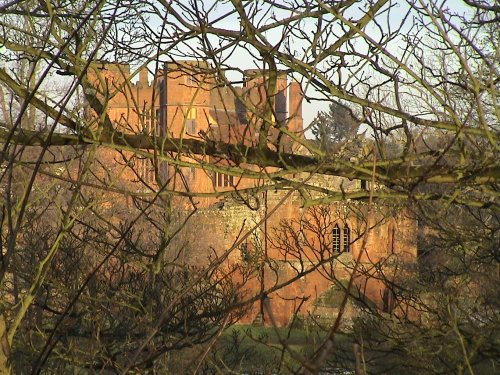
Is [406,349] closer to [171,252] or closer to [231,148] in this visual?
[231,148]

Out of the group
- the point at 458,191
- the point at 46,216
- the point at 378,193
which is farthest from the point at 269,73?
the point at 46,216

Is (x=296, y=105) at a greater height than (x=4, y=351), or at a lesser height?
greater

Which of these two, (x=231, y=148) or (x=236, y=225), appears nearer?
(x=231, y=148)

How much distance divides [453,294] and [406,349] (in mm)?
856

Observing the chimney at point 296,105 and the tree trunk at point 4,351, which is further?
the chimney at point 296,105

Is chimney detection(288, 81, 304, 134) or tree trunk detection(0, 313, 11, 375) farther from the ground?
chimney detection(288, 81, 304, 134)

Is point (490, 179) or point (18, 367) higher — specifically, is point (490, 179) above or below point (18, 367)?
above

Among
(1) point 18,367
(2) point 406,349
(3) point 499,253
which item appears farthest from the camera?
(1) point 18,367

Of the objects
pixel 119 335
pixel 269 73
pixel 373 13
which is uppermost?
pixel 373 13

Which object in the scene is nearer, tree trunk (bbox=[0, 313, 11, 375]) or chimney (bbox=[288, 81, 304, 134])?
tree trunk (bbox=[0, 313, 11, 375])

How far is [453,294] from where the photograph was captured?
5.53 m

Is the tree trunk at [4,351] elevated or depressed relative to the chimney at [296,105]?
depressed

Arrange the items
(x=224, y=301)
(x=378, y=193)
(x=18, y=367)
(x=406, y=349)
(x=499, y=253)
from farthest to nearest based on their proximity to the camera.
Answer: (x=224, y=301) → (x=18, y=367) → (x=406, y=349) → (x=499, y=253) → (x=378, y=193)

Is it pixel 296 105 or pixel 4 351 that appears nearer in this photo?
pixel 4 351
